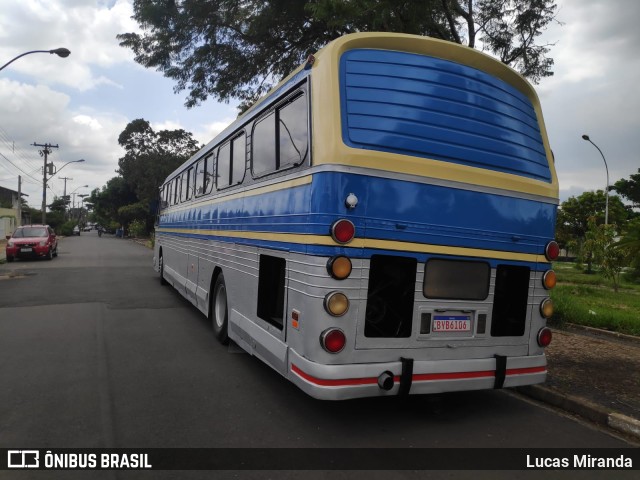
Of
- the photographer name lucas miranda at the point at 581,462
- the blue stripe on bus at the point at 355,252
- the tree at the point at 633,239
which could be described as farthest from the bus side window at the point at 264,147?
the tree at the point at 633,239

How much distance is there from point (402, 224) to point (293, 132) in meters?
1.37

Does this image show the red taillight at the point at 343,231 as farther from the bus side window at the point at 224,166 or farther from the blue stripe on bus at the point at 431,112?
the bus side window at the point at 224,166

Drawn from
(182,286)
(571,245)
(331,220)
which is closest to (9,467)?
(331,220)

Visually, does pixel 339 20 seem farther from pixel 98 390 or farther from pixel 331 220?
pixel 98 390

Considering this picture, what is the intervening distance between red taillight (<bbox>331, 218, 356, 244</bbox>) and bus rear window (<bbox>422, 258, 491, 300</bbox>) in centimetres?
81

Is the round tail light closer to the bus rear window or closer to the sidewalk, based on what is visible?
the bus rear window

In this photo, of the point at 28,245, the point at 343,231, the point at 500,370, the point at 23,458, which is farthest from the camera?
the point at 28,245

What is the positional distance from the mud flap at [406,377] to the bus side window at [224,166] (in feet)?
12.2

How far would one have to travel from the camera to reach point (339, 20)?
346 inches

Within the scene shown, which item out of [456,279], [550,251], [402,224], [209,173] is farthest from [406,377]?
[209,173]

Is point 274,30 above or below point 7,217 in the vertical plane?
above

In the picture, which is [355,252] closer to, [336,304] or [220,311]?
[336,304]

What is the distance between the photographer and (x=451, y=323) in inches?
162

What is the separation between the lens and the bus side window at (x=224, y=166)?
6609 mm
